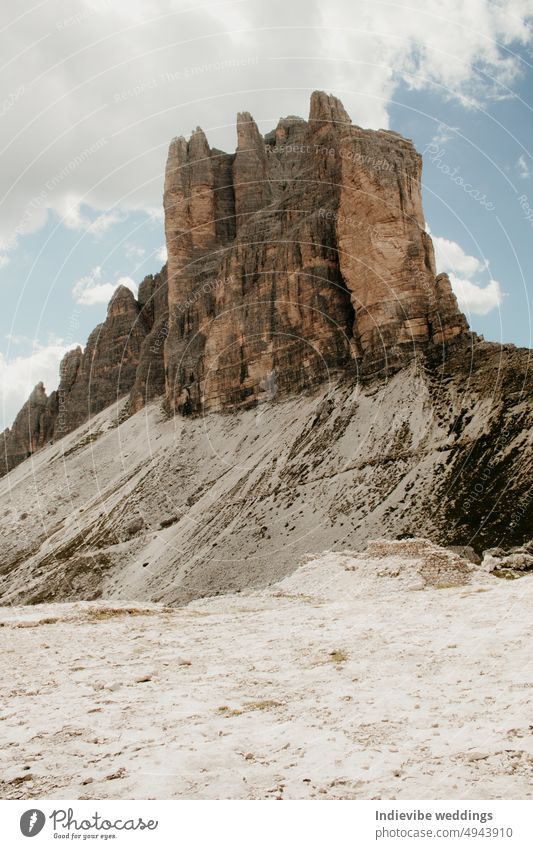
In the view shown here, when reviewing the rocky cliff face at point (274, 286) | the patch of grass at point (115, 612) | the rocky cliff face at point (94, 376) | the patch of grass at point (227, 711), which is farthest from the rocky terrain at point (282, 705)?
the rocky cliff face at point (94, 376)

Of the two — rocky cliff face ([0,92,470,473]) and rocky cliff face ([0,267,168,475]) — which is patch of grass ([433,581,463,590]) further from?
rocky cliff face ([0,267,168,475])

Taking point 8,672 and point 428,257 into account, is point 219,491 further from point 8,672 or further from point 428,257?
point 8,672

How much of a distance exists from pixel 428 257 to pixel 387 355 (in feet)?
43.0

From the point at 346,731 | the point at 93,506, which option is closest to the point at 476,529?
the point at 346,731

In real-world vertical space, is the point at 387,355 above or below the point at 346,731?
above

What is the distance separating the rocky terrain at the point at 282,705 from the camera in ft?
26.0

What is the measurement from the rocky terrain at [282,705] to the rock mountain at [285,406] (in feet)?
84.8

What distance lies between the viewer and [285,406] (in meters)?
78.9

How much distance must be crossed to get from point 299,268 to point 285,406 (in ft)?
59.7

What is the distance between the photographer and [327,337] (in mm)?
78750

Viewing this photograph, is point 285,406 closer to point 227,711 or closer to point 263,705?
point 263,705

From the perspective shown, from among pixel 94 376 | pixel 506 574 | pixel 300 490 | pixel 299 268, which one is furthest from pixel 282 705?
pixel 94 376

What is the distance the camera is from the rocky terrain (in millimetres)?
7914

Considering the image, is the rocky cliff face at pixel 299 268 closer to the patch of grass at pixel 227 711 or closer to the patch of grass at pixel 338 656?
the patch of grass at pixel 338 656
